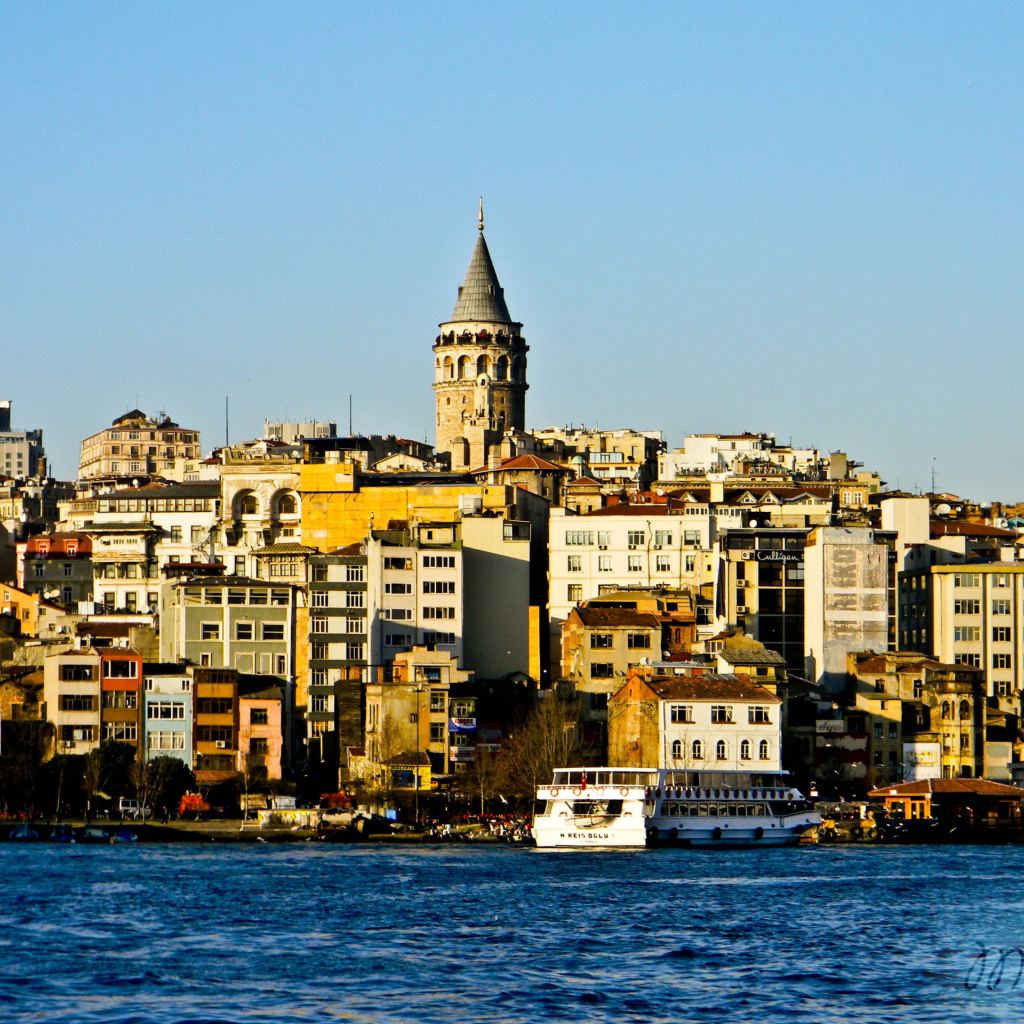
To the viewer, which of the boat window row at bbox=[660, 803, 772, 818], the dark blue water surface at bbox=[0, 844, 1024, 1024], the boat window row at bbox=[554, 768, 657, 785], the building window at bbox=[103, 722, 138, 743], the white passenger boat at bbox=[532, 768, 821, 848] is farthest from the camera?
the building window at bbox=[103, 722, 138, 743]

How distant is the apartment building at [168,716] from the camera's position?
309 ft

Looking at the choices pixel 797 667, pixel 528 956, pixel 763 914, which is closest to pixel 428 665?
pixel 797 667

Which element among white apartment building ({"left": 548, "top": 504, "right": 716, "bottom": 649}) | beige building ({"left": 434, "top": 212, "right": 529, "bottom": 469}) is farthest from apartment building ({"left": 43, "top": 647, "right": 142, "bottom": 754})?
beige building ({"left": 434, "top": 212, "right": 529, "bottom": 469})

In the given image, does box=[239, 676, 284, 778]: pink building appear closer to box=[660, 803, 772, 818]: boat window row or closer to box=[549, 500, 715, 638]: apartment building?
box=[660, 803, 772, 818]: boat window row

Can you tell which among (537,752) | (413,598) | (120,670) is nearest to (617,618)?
(413,598)

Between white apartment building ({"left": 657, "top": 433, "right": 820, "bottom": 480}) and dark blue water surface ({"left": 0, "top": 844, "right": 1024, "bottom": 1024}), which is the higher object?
white apartment building ({"left": 657, "top": 433, "right": 820, "bottom": 480})

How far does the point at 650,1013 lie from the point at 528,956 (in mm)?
7650

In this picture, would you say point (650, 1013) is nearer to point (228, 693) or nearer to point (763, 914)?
point (763, 914)

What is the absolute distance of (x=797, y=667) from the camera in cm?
10988

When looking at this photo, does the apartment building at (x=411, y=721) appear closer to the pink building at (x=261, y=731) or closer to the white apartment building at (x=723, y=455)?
the pink building at (x=261, y=731)

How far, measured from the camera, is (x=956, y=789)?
9269 cm

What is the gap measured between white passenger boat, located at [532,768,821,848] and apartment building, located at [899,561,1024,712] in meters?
19.9

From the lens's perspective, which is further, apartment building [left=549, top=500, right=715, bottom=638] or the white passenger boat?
apartment building [left=549, top=500, right=715, bottom=638]

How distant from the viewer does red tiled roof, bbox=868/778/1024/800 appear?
304 ft
